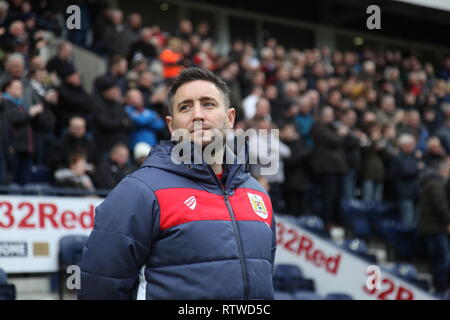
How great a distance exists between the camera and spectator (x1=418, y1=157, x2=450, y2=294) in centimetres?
851

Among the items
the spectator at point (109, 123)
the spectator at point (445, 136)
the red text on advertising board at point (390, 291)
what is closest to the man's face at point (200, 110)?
the spectator at point (109, 123)

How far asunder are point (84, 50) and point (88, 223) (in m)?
4.93

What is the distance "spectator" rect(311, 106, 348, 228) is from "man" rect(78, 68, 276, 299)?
22.0 ft

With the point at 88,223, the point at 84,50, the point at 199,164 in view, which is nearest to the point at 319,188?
the point at 88,223

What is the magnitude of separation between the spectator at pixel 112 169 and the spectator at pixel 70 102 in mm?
866

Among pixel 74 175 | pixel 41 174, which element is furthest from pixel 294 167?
pixel 41 174

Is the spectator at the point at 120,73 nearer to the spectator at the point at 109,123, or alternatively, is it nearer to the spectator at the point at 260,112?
the spectator at the point at 109,123

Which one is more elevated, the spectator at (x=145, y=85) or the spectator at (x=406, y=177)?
the spectator at (x=145, y=85)

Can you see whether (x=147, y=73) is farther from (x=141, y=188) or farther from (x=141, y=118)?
(x=141, y=188)

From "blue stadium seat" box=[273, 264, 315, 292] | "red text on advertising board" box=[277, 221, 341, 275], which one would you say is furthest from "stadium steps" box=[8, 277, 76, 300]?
"red text on advertising board" box=[277, 221, 341, 275]

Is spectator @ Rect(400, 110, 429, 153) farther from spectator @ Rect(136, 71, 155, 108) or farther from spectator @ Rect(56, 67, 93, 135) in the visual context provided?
spectator @ Rect(56, 67, 93, 135)

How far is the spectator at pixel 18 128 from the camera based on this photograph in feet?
22.4

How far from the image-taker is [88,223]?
6844 mm

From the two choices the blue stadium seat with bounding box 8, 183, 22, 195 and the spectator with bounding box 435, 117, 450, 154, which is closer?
the blue stadium seat with bounding box 8, 183, 22, 195
